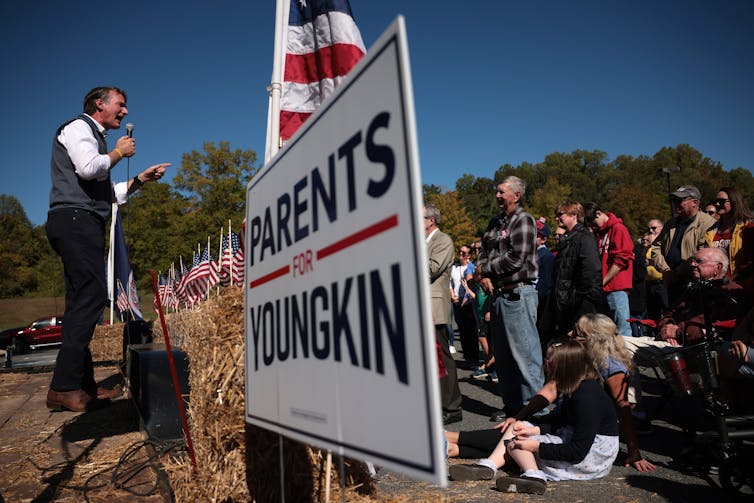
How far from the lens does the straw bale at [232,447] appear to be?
2.10 metres

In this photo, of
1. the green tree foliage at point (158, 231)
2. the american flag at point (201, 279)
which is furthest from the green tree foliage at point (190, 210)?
the american flag at point (201, 279)

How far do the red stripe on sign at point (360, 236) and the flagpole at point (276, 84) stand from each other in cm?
129

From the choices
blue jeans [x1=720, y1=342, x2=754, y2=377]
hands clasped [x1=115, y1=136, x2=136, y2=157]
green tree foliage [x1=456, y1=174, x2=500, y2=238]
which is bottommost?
blue jeans [x1=720, y1=342, x2=754, y2=377]

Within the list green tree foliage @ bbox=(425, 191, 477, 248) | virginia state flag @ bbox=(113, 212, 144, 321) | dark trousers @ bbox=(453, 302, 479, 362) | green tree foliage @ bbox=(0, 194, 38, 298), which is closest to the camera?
virginia state flag @ bbox=(113, 212, 144, 321)

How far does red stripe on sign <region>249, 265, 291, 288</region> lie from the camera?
157 cm

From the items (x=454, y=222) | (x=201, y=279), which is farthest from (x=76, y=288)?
(x=454, y=222)

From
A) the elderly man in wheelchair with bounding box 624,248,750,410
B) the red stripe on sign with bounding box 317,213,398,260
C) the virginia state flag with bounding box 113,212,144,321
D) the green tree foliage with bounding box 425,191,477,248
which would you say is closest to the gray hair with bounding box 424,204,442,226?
the elderly man in wheelchair with bounding box 624,248,750,410

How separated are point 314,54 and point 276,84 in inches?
24.7

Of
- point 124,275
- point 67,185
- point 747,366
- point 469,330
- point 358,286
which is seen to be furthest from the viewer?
point 469,330

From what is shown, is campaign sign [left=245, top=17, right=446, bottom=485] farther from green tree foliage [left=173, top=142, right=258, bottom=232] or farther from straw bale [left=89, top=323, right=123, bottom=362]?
green tree foliage [left=173, top=142, right=258, bottom=232]

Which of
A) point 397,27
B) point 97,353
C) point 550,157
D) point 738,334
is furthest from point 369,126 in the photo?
point 550,157

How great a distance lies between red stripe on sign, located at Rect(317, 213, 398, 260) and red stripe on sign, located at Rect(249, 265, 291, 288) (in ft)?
0.80

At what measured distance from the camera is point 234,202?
105ft

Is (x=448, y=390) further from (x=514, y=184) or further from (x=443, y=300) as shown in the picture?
(x=514, y=184)
